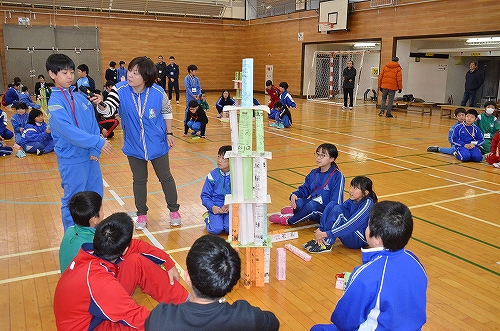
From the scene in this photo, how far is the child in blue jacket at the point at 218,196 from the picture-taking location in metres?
4.54

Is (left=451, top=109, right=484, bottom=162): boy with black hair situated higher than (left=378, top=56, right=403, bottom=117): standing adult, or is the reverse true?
(left=378, top=56, right=403, bottom=117): standing adult

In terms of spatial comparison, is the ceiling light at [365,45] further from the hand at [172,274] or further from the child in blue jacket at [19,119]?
the hand at [172,274]

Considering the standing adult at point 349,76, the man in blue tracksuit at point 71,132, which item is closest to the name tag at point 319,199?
the man in blue tracksuit at point 71,132

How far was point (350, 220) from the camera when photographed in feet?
13.1

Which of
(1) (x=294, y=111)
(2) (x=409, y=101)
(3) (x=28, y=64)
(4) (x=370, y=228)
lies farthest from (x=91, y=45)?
(4) (x=370, y=228)

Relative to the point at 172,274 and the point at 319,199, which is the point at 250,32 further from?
the point at 172,274

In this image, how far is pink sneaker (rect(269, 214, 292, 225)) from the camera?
4898mm

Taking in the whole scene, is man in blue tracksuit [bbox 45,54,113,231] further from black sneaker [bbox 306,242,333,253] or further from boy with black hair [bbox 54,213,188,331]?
black sneaker [bbox 306,242,333,253]

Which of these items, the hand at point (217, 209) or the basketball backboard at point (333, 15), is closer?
the hand at point (217, 209)

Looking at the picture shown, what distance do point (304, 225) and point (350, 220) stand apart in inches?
39.2

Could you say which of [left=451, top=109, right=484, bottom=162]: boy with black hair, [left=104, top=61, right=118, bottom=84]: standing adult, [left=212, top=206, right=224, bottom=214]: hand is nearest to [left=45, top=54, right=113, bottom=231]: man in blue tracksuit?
[left=212, top=206, right=224, bottom=214]: hand

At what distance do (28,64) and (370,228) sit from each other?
2087 cm

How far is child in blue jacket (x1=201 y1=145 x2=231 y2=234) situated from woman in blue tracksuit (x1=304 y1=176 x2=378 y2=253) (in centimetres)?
91

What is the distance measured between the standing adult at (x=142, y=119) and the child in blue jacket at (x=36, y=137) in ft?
15.3
